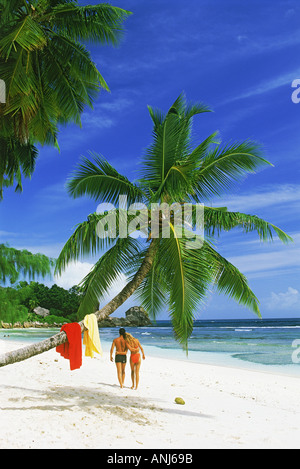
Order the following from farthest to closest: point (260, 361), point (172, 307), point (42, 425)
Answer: point (260, 361), point (172, 307), point (42, 425)

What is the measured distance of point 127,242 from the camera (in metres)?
8.96

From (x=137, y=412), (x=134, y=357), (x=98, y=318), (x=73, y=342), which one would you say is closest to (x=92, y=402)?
(x=137, y=412)

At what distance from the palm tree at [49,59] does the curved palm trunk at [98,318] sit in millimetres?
4871

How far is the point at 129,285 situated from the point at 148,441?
282cm

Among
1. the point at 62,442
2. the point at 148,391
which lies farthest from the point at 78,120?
the point at 62,442

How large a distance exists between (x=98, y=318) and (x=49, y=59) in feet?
24.7

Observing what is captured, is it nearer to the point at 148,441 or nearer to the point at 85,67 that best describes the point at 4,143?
the point at 85,67

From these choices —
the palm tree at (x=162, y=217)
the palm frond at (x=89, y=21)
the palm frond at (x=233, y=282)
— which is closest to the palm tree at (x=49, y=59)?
the palm frond at (x=89, y=21)

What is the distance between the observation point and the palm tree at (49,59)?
10.1m

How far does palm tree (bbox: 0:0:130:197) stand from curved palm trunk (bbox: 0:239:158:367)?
4871 millimetres

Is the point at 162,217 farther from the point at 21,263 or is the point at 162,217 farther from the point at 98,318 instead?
the point at 21,263

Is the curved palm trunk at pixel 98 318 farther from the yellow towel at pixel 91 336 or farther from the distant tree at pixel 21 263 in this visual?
the distant tree at pixel 21 263

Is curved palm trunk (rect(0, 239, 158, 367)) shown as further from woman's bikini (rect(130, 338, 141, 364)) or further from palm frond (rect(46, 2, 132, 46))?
palm frond (rect(46, 2, 132, 46))

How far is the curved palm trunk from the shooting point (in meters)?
7.16
